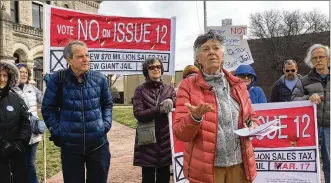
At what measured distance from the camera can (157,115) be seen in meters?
4.46

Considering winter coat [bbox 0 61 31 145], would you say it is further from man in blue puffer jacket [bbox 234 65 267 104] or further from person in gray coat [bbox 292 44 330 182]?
person in gray coat [bbox 292 44 330 182]

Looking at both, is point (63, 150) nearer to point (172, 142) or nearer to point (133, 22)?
point (172, 142)

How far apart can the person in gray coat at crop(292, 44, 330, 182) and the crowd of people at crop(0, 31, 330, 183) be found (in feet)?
0.04

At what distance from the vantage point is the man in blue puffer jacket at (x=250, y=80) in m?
4.79

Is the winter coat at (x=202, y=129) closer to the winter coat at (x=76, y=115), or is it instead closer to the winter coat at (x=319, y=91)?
the winter coat at (x=76, y=115)

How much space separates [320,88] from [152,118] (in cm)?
212

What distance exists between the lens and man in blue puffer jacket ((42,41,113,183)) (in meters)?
3.65

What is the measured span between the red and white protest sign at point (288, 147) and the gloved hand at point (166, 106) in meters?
0.37

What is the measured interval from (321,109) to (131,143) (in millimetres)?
7421

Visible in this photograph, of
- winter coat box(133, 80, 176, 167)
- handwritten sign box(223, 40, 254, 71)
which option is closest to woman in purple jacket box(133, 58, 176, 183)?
winter coat box(133, 80, 176, 167)

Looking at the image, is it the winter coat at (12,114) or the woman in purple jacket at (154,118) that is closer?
the winter coat at (12,114)

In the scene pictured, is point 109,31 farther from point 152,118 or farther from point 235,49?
point 235,49

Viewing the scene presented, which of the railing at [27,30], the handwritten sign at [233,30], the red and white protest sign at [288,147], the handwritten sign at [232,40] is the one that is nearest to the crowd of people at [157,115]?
the red and white protest sign at [288,147]

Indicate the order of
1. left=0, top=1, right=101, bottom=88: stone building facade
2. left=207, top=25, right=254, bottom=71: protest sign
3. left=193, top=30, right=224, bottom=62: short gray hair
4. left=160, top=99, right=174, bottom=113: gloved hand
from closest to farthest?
left=193, top=30, right=224, bottom=62: short gray hair, left=160, top=99, right=174, bottom=113: gloved hand, left=207, top=25, right=254, bottom=71: protest sign, left=0, top=1, right=101, bottom=88: stone building facade
